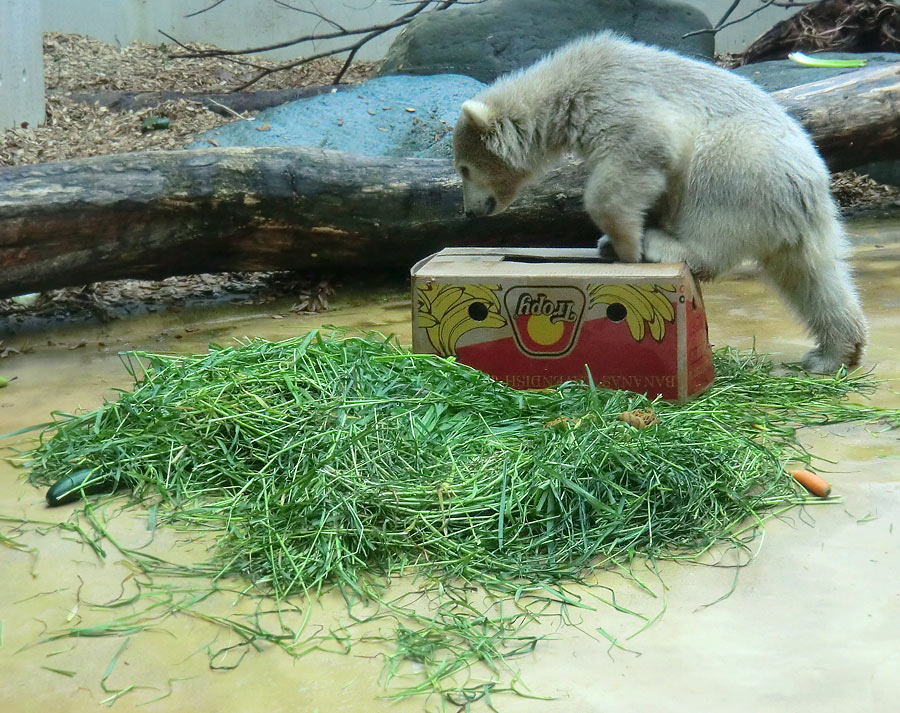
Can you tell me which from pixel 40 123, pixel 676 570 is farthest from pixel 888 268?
pixel 40 123

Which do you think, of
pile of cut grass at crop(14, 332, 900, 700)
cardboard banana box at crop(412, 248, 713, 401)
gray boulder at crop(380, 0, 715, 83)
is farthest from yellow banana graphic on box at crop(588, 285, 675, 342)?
gray boulder at crop(380, 0, 715, 83)

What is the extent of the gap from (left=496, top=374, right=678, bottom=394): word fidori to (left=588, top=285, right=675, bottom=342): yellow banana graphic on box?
162 mm

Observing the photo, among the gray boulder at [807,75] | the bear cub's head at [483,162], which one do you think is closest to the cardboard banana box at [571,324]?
the bear cub's head at [483,162]

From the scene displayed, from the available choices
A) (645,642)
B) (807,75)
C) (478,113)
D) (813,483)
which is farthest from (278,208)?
(807,75)

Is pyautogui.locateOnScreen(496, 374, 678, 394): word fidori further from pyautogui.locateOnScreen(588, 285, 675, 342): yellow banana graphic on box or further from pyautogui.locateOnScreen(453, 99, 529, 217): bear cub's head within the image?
pyautogui.locateOnScreen(453, 99, 529, 217): bear cub's head


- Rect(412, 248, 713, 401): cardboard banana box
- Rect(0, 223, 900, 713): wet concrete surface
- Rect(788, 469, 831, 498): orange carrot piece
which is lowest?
Rect(0, 223, 900, 713): wet concrete surface

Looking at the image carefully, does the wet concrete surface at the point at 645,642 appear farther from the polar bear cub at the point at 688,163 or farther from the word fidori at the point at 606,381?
the polar bear cub at the point at 688,163

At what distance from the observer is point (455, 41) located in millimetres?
10133

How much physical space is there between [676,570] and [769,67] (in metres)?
7.99

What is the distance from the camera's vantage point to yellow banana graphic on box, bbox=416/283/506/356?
3.84 meters

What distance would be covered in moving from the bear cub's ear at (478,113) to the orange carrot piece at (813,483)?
2285mm

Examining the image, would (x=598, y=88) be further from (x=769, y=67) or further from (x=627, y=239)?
(x=769, y=67)

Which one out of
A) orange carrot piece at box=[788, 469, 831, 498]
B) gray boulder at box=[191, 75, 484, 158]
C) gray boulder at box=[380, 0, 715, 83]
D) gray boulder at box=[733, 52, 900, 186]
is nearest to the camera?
orange carrot piece at box=[788, 469, 831, 498]

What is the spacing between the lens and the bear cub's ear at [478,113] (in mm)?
4422
